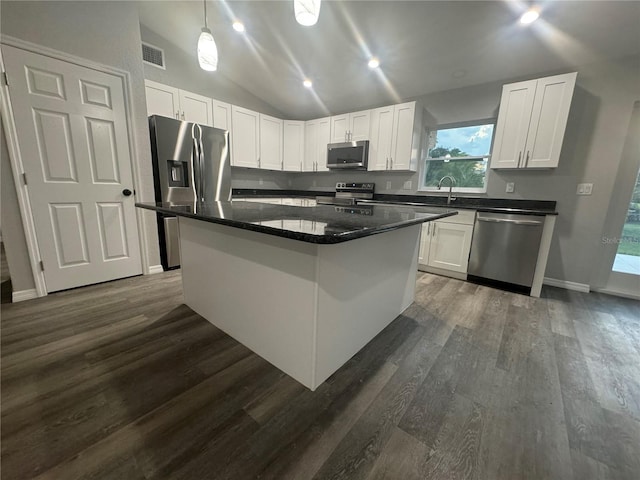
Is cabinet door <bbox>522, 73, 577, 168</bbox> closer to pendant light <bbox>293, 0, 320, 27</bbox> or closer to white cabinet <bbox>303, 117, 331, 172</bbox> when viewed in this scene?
pendant light <bbox>293, 0, 320, 27</bbox>

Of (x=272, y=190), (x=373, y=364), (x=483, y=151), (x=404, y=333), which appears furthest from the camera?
(x=272, y=190)

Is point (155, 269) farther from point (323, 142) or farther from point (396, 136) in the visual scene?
point (396, 136)

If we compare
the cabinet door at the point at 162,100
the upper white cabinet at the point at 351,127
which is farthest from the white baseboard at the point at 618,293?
the cabinet door at the point at 162,100

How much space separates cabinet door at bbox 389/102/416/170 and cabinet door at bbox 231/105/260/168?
2235 millimetres

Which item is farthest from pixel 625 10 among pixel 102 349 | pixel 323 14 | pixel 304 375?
pixel 102 349

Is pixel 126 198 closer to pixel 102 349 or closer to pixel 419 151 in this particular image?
pixel 102 349

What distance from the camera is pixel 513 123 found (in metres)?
2.82

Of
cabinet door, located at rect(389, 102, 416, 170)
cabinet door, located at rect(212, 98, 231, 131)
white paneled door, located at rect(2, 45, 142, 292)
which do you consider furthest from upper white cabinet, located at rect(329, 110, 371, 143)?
white paneled door, located at rect(2, 45, 142, 292)

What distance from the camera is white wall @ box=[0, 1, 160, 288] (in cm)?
203

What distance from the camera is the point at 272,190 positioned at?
5.12 metres

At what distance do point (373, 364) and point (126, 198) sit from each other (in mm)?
2917

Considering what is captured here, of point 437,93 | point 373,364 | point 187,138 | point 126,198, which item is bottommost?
point 373,364

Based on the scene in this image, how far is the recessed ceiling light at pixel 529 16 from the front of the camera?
6.97ft

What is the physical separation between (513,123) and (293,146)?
330cm
